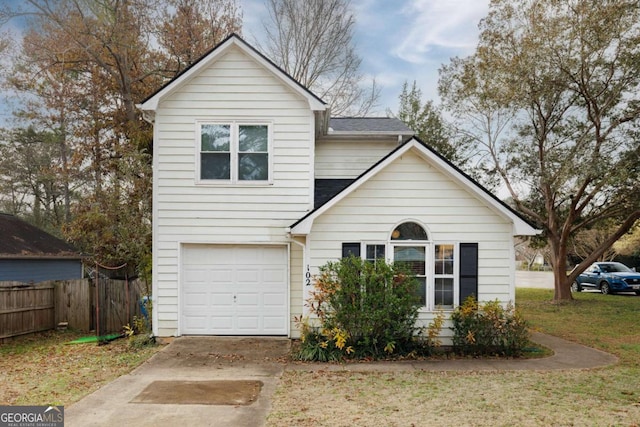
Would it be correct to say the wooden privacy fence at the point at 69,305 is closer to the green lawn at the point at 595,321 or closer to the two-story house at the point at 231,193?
the two-story house at the point at 231,193

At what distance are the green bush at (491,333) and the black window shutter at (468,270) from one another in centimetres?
53

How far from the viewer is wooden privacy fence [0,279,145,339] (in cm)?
1190

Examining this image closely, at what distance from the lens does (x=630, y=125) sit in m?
18.3

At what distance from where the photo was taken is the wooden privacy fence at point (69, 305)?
39.0 ft

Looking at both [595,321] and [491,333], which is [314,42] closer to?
[595,321]

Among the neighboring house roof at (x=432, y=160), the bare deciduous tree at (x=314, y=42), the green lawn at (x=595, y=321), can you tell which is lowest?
the green lawn at (x=595, y=321)

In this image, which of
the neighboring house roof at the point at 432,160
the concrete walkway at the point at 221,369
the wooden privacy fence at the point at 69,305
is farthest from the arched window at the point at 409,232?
the wooden privacy fence at the point at 69,305

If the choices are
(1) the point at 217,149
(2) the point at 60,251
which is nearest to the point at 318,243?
(1) the point at 217,149

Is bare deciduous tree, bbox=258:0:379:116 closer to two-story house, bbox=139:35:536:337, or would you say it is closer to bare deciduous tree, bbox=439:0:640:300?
bare deciduous tree, bbox=439:0:640:300

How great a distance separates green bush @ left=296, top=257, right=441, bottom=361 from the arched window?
3.47ft

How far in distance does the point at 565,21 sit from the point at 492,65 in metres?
2.97

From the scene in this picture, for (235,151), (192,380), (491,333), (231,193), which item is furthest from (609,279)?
(192,380)

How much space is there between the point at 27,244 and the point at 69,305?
22.1 ft

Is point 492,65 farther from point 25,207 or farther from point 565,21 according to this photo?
point 25,207
